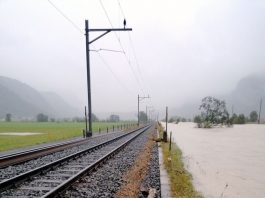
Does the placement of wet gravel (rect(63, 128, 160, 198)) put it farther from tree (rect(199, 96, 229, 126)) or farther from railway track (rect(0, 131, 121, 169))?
tree (rect(199, 96, 229, 126))

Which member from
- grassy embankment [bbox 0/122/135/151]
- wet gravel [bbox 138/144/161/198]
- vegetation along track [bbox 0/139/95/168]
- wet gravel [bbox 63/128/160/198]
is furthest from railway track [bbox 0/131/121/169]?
wet gravel [bbox 138/144/161/198]

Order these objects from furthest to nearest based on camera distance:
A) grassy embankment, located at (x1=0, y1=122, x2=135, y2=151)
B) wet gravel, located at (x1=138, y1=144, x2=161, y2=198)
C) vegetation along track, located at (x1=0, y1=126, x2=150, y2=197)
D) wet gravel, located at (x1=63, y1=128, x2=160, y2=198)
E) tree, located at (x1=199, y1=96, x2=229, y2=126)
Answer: tree, located at (x1=199, y1=96, x2=229, y2=126) → grassy embankment, located at (x1=0, y1=122, x2=135, y2=151) → wet gravel, located at (x1=138, y1=144, x2=161, y2=198) → wet gravel, located at (x1=63, y1=128, x2=160, y2=198) → vegetation along track, located at (x1=0, y1=126, x2=150, y2=197)

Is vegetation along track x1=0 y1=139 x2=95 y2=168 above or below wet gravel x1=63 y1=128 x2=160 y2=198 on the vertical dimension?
above

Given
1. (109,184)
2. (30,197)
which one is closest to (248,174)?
(109,184)

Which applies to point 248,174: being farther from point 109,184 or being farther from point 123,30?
point 123,30

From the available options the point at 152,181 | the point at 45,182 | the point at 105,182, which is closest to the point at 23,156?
the point at 45,182

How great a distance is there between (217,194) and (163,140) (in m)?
21.4

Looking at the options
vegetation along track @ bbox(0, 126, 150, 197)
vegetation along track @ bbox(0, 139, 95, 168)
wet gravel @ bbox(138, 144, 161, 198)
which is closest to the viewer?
vegetation along track @ bbox(0, 126, 150, 197)

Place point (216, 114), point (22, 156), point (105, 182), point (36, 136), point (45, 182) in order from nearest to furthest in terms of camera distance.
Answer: point (45, 182) < point (105, 182) < point (22, 156) < point (36, 136) < point (216, 114)

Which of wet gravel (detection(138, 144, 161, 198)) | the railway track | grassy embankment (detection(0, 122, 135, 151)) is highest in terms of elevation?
the railway track

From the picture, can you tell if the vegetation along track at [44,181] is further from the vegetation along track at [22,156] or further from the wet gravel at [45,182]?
the vegetation along track at [22,156]

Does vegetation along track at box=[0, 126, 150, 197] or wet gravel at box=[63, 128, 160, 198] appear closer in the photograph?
vegetation along track at box=[0, 126, 150, 197]

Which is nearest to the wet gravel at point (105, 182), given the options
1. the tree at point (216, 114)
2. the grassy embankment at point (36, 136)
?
the grassy embankment at point (36, 136)

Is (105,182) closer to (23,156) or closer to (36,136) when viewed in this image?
(23,156)
